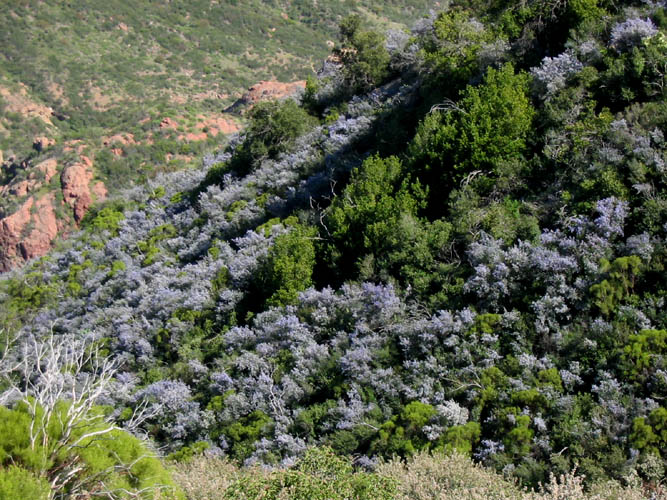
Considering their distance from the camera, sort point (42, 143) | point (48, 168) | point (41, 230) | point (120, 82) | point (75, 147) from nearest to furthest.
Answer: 1. point (41, 230)
2. point (48, 168)
3. point (75, 147)
4. point (42, 143)
5. point (120, 82)

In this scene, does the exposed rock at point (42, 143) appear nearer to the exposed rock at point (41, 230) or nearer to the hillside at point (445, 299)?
the exposed rock at point (41, 230)

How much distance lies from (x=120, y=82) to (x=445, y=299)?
52.5m

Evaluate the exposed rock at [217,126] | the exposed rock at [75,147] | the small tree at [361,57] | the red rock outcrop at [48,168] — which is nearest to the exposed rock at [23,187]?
the red rock outcrop at [48,168]

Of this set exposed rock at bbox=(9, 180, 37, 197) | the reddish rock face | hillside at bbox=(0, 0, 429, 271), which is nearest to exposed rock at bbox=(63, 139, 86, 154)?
hillside at bbox=(0, 0, 429, 271)

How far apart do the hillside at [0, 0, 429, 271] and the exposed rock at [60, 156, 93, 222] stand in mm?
59

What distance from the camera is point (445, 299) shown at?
35.3ft

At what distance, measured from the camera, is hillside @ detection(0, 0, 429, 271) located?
1533 inches

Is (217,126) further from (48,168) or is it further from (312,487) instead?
(312,487)

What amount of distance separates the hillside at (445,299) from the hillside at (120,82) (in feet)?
58.8

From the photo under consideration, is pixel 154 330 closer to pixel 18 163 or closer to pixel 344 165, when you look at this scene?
pixel 344 165

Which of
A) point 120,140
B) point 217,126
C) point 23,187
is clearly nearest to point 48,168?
point 23,187

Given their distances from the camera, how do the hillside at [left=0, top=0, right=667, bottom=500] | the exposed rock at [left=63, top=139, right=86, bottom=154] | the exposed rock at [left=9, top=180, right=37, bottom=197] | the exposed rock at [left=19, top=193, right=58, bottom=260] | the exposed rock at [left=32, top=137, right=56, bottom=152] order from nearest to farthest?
the hillside at [left=0, top=0, right=667, bottom=500] → the exposed rock at [left=19, top=193, right=58, bottom=260] → the exposed rock at [left=9, top=180, right=37, bottom=197] → the exposed rock at [left=63, top=139, right=86, bottom=154] → the exposed rock at [left=32, top=137, right=56, bottom=152]

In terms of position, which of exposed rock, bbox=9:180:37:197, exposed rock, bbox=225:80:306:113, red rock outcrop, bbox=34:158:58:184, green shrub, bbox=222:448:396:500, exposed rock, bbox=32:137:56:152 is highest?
green shrub, bbox=222:448:396:500

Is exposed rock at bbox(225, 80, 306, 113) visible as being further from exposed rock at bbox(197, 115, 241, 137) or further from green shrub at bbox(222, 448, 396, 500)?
green shrub at bbox(222, 448, 396, 500)
